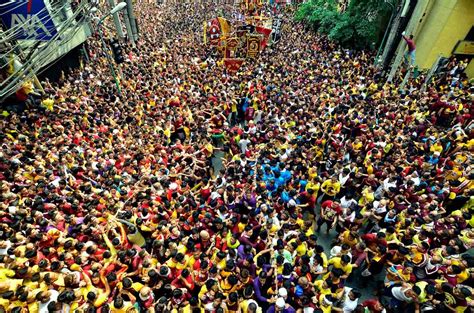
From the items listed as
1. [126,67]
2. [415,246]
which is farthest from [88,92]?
[415,246]

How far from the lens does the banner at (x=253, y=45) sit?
14.0 metres

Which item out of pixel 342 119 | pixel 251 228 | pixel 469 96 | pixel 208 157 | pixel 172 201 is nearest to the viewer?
pixel 251 228

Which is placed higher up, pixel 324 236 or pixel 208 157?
pixel 208 157

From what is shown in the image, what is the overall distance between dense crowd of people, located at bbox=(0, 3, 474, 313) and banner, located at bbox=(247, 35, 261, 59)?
3.43m

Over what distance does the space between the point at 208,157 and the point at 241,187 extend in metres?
1.96

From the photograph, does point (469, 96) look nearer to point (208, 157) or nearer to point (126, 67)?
point (208, 157)

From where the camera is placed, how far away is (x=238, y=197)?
5949 millimetres

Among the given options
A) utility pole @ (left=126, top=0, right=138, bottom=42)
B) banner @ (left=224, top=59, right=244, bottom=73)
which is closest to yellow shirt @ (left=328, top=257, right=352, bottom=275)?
banner @ (left=224, top=59, right=244, bottom=73)

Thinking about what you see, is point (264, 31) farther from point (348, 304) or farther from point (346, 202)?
point (348, 304)

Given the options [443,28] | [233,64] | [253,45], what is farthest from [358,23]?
[233,64]

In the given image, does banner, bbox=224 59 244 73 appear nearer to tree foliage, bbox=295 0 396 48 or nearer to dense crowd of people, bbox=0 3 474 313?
dense crowd of people, bbox=0 3 474 313

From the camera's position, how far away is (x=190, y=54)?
13969 millimetres

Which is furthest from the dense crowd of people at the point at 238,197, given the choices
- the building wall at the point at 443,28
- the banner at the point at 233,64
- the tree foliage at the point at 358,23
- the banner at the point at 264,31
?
the tree foliage at the point at 358,23

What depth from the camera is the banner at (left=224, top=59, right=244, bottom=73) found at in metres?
12.5
